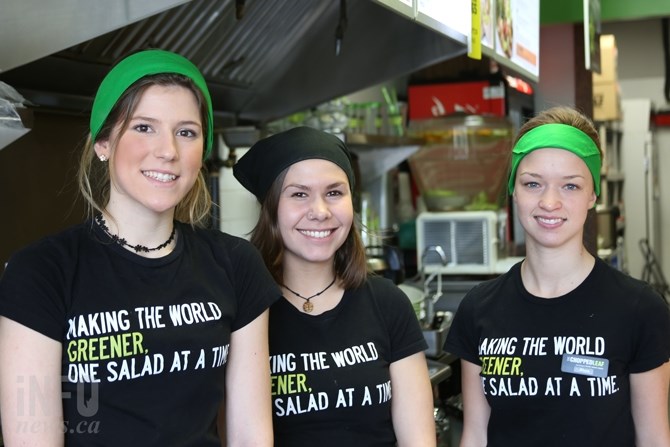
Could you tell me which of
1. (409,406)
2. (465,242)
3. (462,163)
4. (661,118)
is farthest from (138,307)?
(661,118)

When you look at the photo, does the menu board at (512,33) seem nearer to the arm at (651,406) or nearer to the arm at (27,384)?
the arm at (651,406)

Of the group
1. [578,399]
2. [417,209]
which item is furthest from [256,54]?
[417,209]

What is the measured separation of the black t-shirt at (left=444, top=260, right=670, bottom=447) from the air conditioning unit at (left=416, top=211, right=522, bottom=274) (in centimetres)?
204

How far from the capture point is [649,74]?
11.3m

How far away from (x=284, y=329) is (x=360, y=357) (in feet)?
0.59

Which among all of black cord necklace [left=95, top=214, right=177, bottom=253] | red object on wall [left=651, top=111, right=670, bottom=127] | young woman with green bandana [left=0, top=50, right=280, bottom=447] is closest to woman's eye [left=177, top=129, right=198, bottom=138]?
young woman with green bandana [left=0, top=50, right=280, bottom=447]

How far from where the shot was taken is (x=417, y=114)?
7.19 meters

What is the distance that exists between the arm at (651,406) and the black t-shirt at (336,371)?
491mm

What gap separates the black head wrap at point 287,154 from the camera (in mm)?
1939

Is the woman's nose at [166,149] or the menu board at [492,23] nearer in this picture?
the woman's nose at [166,149]

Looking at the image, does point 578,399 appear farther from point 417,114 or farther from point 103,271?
point 417,114

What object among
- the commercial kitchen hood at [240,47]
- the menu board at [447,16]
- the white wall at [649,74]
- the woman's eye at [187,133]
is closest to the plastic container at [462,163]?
the commercial kitchen hood at [240,47]

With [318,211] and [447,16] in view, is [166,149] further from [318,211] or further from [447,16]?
[447,16]

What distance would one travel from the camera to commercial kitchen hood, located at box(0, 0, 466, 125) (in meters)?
1.82
